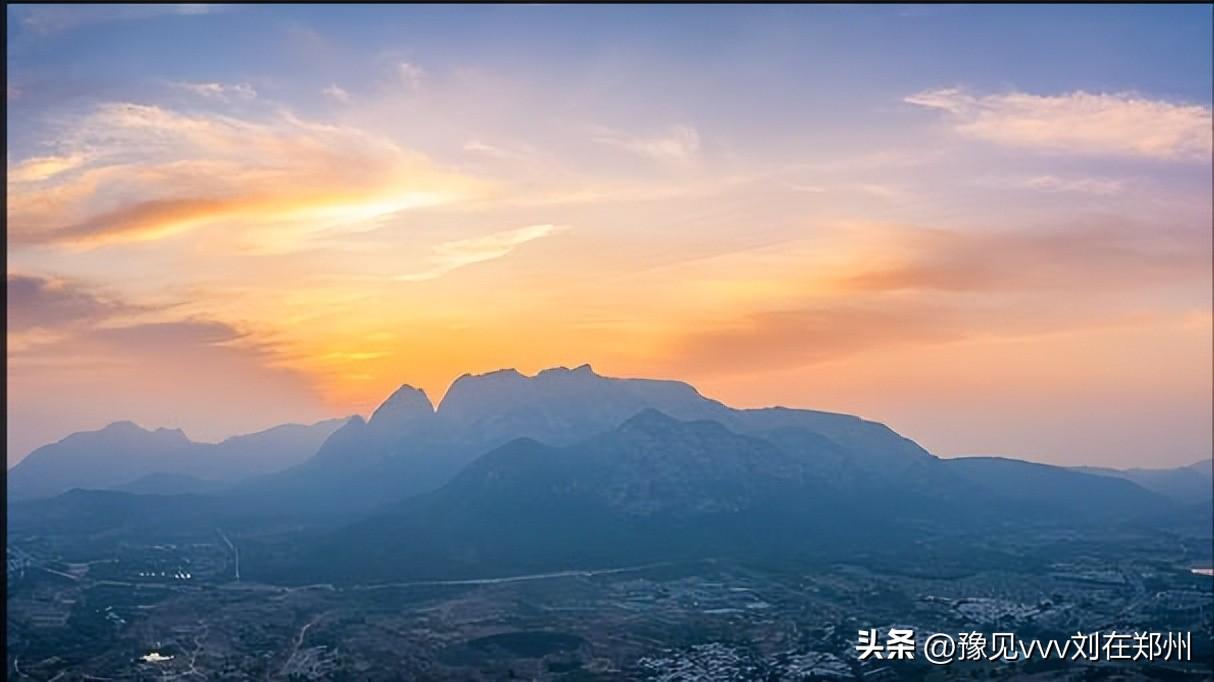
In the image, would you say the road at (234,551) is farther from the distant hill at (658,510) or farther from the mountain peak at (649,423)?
the mountain peak at (649,423)

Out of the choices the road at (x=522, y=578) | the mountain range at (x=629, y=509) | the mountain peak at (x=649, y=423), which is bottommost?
the road at (x=522, y=578)

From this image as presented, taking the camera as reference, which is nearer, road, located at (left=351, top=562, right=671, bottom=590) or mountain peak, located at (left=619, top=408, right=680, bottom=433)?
road, located at (left=351, top=562, right=671, bottom=590)

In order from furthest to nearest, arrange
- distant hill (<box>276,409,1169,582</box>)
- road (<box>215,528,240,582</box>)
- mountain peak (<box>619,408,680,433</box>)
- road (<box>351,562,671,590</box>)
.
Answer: mountain peak (<box>619,408,680,433</box>) < distant hill (<box>276,409,1169,582</box>) < road (<box>215,528,240,582</box>) < road (<box>351,562,671,590</box>)

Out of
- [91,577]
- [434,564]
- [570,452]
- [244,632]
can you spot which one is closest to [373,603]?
[244,632]

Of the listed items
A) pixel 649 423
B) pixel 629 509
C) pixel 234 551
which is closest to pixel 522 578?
pixel 629 509

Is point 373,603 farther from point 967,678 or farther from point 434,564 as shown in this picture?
point 967,678

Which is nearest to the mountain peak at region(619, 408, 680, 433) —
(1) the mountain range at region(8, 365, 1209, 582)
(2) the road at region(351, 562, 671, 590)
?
(1) the mountain range at region(8, 365, 1209, 582)

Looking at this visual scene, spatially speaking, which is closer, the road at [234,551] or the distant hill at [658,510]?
the road at [234,551]

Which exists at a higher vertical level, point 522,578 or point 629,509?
point 629,509

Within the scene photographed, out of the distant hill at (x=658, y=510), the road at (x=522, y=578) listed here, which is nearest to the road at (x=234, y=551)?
the distant hill at (x=658, y=510)

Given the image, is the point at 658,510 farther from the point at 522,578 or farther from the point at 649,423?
the point at 522,578

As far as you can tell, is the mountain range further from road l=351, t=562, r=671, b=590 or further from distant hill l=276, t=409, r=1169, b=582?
road l=351, t=562, r=671, b=590
